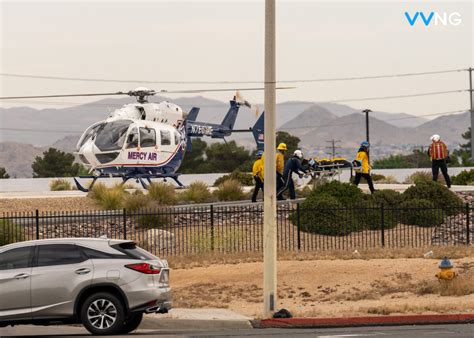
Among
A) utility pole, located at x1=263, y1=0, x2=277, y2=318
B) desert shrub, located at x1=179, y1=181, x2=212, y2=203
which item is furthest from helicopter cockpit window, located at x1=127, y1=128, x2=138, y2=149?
utility pole, located at x1=263, y1=0, x2=277, y2=318

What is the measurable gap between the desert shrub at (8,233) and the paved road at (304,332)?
12.6 meters

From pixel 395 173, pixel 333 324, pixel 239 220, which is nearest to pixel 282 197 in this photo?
pixel 239 220

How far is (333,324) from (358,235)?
16.2 m

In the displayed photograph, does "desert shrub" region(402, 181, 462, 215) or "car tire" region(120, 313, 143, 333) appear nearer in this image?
"car tire" region(120, 313, 143, 333)

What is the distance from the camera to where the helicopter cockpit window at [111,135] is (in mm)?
44812

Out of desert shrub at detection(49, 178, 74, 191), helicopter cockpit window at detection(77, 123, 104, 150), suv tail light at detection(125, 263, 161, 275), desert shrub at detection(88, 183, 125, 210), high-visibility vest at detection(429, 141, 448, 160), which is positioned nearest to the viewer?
suv tail light at detection(125, 263, 161, 275)

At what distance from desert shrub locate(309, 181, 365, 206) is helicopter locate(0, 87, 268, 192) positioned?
953 cm

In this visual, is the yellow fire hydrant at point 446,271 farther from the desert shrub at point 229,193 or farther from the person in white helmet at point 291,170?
the desert shrub at point 229,193

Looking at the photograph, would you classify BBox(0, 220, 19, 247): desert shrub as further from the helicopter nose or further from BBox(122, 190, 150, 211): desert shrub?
the helicopter nose

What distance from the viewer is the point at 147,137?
46750mm

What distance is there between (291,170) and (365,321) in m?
19.3

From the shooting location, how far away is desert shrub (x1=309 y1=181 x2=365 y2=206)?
1442 inches

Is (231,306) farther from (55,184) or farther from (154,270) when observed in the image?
(55,184)

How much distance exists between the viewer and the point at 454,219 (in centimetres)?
3778
